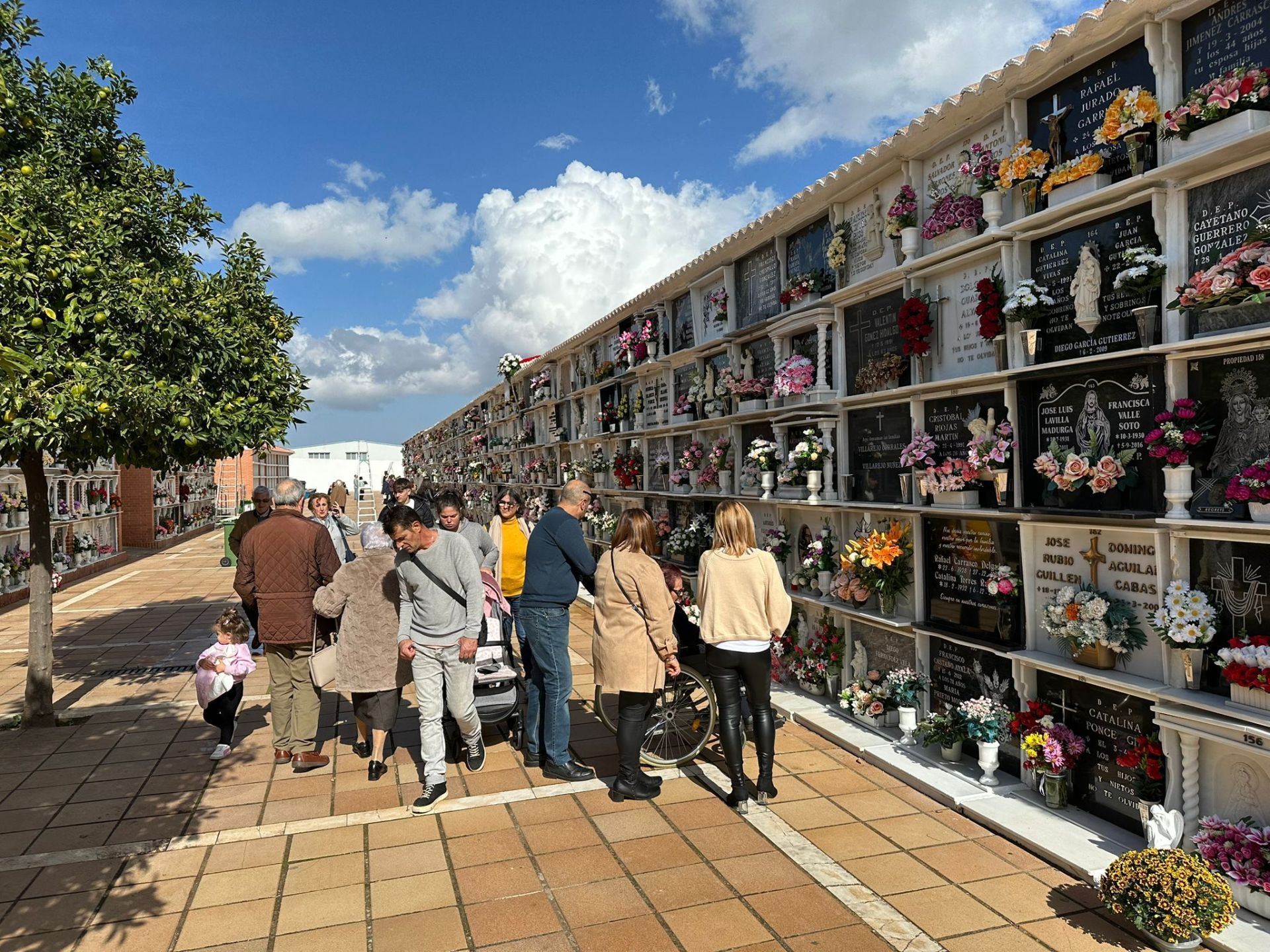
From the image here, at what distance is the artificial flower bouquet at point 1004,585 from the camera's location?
15.1 ft

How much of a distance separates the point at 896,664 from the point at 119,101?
712cm

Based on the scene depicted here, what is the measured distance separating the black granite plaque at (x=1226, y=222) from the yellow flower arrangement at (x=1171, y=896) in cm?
218

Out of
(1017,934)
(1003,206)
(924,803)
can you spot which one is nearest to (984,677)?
(924,803)

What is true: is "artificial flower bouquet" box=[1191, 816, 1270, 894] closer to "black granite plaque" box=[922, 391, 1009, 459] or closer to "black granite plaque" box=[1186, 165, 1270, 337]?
"black granite plaque" box=[1186, 165, 1270, 337]

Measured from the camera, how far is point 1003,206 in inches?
186

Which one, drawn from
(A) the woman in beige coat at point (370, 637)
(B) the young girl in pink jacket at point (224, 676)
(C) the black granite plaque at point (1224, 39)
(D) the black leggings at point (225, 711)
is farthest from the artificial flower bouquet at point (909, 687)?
(D) the black leggings at point (225, 711)

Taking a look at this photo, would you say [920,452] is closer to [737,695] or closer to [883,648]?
[883,648]

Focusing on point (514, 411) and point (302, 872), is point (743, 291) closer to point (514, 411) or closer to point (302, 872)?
point (302, 872)

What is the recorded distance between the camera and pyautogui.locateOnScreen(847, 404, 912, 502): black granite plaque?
5.65 m

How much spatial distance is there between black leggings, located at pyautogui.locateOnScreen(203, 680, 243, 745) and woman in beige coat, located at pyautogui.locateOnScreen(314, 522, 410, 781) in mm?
951

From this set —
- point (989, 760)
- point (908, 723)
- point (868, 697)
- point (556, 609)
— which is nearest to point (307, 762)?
point (556, 609)

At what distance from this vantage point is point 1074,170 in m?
4.17

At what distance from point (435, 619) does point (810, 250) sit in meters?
4.32

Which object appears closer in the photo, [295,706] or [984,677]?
[984,677]
